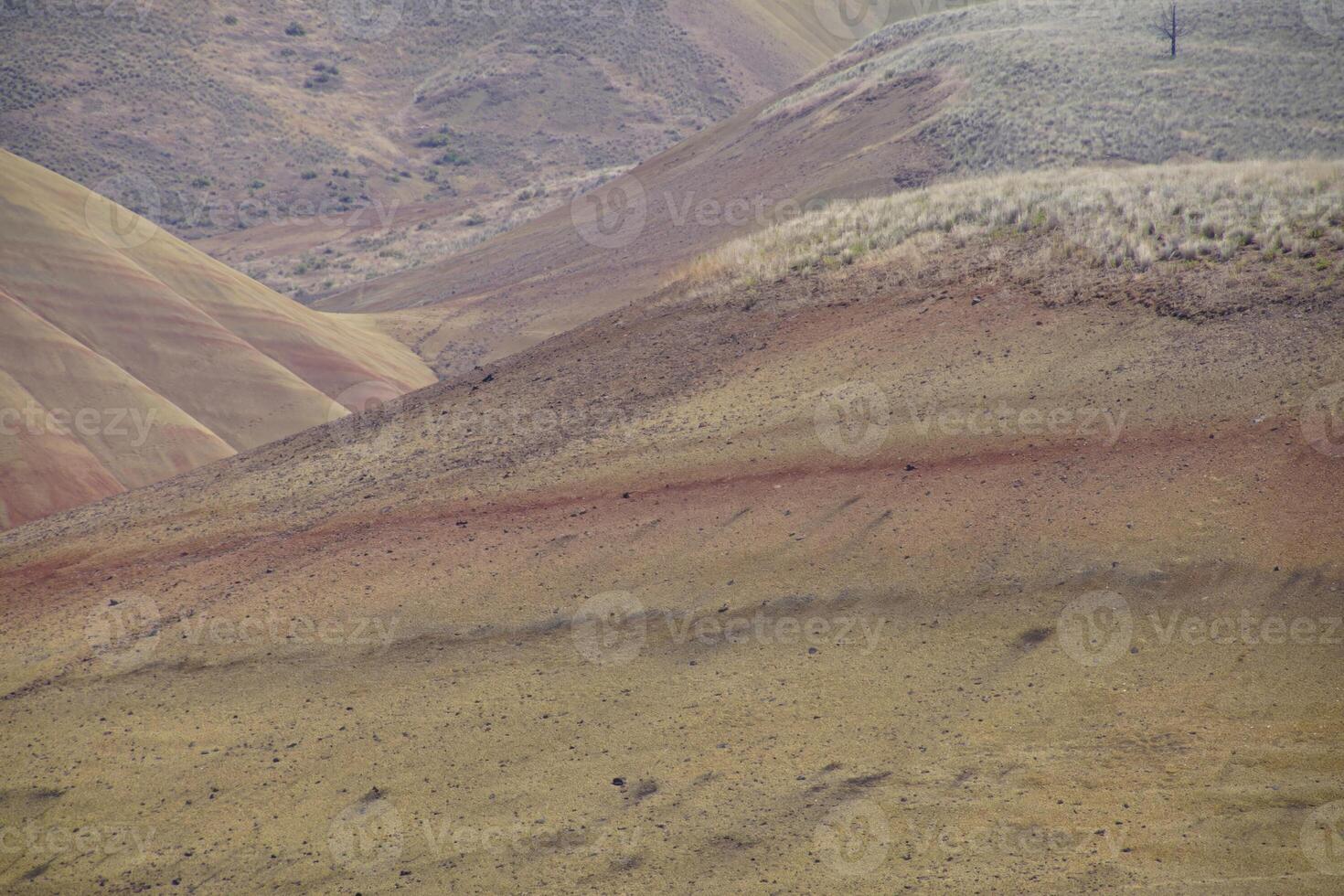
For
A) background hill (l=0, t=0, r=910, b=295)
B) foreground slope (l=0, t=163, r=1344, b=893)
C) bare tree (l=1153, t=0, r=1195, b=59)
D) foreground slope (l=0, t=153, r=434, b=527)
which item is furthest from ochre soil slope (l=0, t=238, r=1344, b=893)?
background hill (l=0, t=0, r=910, b=295)

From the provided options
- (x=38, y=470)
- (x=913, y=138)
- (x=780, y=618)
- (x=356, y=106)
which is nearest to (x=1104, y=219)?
(x=780, y=618)

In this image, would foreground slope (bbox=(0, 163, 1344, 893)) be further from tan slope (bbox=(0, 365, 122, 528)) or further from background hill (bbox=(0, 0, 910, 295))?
background hill (bbox=(0, 0, 910, 295))

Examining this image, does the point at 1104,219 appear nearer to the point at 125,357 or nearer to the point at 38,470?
the point at 38,470

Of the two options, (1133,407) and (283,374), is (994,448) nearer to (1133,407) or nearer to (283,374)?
(1133,407)

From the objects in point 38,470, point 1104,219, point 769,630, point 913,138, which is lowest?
point 769,630

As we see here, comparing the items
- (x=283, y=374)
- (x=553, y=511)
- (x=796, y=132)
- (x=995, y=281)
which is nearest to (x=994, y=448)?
(x=995, y=281)

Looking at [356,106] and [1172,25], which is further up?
[356,106]
